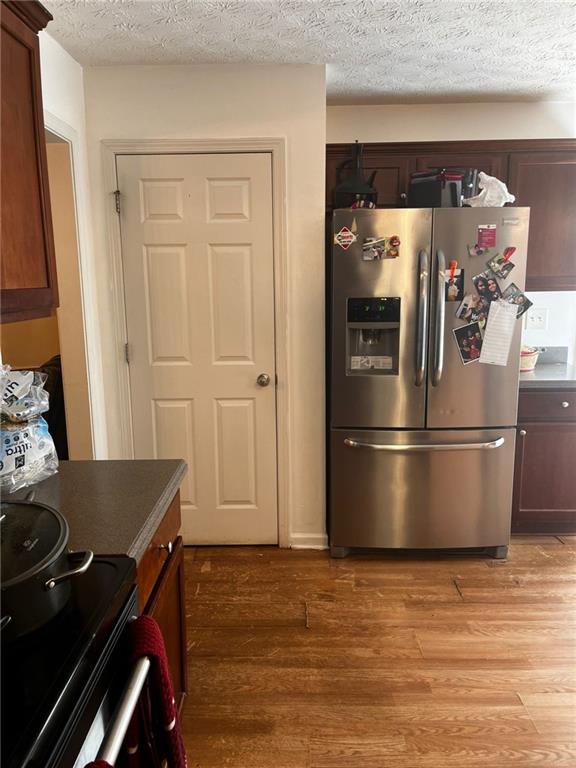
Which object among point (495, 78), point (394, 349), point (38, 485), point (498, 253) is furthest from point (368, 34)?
point (38, 485)

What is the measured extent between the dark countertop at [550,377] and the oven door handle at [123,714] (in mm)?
2496

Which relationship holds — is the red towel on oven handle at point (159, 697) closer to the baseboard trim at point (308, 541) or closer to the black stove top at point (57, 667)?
the black stove top at point (57, 667)

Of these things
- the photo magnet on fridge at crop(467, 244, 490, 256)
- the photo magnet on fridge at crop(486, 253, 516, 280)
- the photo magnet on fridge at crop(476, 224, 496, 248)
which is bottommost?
the photo magnet on fridge at crop(486, 253, 516, 280)

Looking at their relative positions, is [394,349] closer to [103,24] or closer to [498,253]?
[498,253]

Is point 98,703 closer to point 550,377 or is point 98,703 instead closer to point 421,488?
point 421,488

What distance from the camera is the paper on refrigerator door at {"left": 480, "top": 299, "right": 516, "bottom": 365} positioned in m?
2.70

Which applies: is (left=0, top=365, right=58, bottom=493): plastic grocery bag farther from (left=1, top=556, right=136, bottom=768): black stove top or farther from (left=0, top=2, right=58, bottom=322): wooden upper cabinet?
(left=1, top=556, right=136, bottom=768): black stove top

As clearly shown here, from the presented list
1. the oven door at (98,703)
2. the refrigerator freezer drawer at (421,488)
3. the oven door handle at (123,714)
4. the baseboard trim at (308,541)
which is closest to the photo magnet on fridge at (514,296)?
the refrigerator freezer drawer at (421,488)

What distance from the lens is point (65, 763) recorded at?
83cm

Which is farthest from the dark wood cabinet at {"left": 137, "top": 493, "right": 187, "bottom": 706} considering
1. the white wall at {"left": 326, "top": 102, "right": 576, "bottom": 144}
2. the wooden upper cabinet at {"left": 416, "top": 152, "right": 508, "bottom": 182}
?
the white wall at {"left": 326, "top": 102, "right": 576, "bottom": 144}

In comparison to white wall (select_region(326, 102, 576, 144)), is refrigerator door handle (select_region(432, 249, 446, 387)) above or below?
below

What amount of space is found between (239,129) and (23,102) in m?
1.47

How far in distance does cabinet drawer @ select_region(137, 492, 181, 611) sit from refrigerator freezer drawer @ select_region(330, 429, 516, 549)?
1.30 metres

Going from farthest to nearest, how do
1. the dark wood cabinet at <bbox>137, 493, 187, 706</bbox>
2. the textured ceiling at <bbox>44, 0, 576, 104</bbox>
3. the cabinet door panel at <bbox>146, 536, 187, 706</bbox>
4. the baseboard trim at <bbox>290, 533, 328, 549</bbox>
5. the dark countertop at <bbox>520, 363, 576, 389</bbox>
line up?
the baseboard trim at <bbox>290, 533, 328, 549</bbox>, the dark countertop at <bbox>520, 363, 576, 389</bbox>, the textured ceiling at <bbox>44, 0, 576, 104</bbox>, the cabinet door panel at <bbox>146, 536, 187, 706</bbox>, the dark wood cabinet at <bbox>137, 493, 187, 706</bbox>
